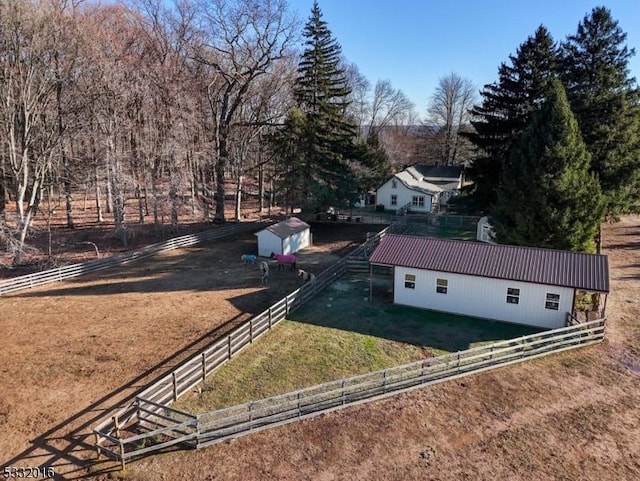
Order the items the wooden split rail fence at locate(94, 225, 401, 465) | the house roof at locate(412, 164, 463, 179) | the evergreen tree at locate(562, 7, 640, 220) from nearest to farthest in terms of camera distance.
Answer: the wooden split rail fence at locate(94, 225, 401, 465) < the evergreen tree at locate(562, 7, 640, 220) < the house roof at locate(412, 164, 463, 179)

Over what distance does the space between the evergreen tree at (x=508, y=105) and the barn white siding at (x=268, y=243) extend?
14.3 metres

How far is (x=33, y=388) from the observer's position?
13.4 m

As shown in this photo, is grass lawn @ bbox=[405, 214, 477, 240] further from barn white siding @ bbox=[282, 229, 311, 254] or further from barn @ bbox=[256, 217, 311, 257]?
barn @ bbox=[256, 217, 311, 257]

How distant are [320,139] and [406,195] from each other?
13.3 metres

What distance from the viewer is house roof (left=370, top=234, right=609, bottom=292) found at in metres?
17.7

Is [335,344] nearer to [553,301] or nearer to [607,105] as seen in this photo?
[553,301]

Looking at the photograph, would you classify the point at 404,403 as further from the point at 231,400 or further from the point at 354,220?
the point at 354,220

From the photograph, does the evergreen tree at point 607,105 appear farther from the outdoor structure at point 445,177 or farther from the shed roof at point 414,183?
the outdoor structure at point 445,177

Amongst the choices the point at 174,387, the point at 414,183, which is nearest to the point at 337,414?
the point at 174,387

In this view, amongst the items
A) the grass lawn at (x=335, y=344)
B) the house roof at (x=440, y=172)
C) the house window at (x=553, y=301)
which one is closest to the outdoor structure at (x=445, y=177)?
the house roof at (x=440, y=172)

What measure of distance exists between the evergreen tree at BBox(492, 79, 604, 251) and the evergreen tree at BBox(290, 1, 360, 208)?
17.6 meters

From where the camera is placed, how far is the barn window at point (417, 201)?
150 ft

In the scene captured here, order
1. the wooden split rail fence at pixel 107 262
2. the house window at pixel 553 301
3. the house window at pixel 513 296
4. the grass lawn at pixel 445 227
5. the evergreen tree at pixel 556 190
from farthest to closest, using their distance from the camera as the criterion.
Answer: the grass lawn at pixel 445 227 < the wooden split rail fence at pixel 107 262 < the evergreen tree at pixel 556 190 < the house window at pixel 513 296 < the house window at pixel 553 301

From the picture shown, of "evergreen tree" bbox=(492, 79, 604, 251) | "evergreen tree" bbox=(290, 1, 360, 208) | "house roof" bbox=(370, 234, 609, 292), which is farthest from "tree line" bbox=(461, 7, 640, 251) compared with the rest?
"evergreen tree" bbox=(290, 1, 360, 208)
